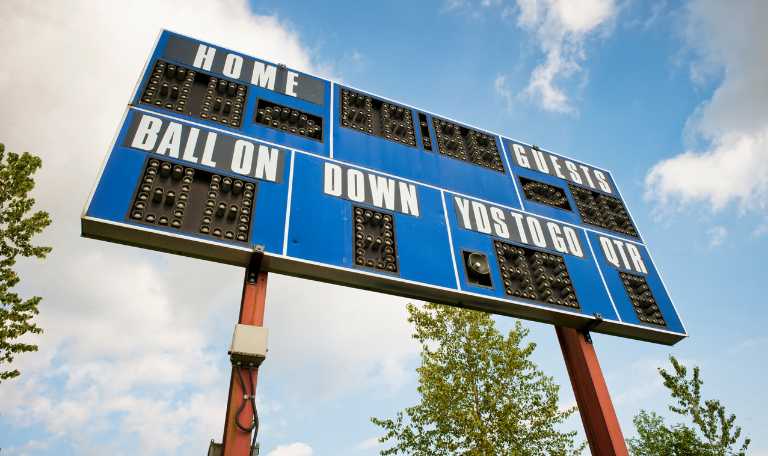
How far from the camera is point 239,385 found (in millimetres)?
5195

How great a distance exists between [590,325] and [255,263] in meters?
6.18

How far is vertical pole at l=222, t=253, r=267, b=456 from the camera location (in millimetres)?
4796

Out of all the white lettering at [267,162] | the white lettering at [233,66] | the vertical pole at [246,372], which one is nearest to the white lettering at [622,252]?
the white lettering at [267,162]

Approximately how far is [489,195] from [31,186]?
34.8 ft

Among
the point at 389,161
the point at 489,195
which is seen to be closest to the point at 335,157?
the point at 389,161

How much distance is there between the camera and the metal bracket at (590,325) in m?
8.29

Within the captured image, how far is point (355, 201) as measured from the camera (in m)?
7.62

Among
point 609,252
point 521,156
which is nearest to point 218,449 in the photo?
point 609,252

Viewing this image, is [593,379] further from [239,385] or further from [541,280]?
[239,385]

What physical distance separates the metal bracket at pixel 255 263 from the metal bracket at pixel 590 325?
Answer: 605 centimetres

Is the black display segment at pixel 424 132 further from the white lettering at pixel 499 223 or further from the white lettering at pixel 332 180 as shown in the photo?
the white lettering at pixel 332 180

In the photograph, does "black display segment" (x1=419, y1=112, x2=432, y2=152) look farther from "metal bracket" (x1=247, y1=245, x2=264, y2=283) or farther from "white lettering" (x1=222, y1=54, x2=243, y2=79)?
"metal bracket" (x1=247, y1=245, x2=264, y2=283)

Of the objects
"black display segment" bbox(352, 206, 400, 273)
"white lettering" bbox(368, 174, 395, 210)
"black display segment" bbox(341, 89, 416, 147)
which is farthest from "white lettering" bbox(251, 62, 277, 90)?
"black display segment" bbox(352, 206, 400, 273)

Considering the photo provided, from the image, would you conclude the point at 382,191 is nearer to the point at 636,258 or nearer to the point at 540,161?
the point at 540,161
